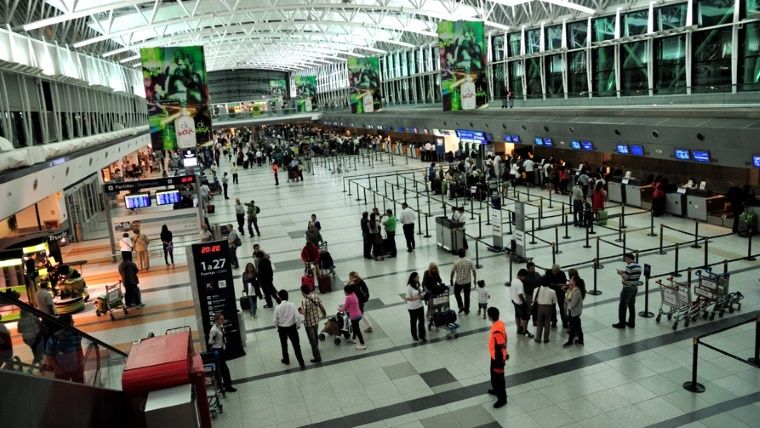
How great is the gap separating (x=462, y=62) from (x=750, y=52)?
10.2 meters

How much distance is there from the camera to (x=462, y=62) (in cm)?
2205

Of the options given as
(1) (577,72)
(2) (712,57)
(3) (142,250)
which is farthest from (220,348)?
(1) (577,72)

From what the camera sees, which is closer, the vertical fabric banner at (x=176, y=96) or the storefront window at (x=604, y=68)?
the vertical fabric banner at (x=176, y=96)

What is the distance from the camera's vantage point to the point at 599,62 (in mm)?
29391

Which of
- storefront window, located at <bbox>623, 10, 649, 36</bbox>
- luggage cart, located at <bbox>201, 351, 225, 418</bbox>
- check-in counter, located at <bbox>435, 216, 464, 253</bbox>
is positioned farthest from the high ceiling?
luggage cart, located at <bbox>201, 351, 225, 418</bbox>

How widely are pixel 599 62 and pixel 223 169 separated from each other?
90.7 ft

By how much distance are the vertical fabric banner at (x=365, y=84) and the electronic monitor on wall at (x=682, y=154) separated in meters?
20.8

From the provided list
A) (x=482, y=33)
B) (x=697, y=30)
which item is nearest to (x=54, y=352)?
(x=482, y=33)

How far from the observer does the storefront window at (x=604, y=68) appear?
28531 mm

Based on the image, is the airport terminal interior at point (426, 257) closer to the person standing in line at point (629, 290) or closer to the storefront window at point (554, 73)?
the person standing in line at point (629, 290)

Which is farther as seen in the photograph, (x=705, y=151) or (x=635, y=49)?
(x=635, y=49)

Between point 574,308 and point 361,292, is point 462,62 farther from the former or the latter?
point 574,308

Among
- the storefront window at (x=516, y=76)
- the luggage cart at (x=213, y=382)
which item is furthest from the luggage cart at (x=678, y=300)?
the storefront window at (x=516, y=76)

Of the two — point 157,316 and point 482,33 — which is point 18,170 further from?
point 482,33
